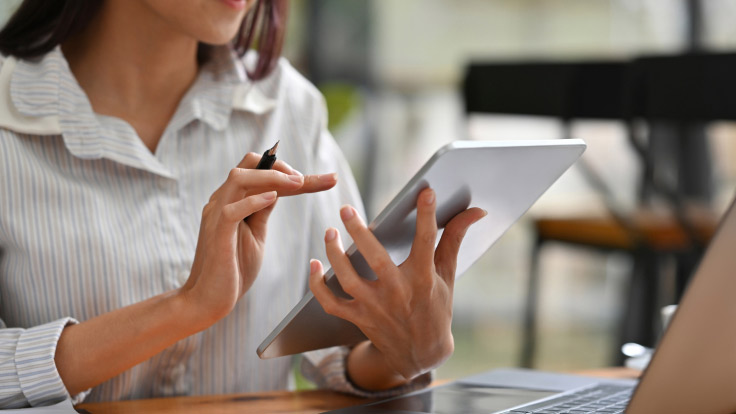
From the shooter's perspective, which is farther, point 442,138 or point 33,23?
point 442,138

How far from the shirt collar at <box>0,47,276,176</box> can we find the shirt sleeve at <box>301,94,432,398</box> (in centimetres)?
16

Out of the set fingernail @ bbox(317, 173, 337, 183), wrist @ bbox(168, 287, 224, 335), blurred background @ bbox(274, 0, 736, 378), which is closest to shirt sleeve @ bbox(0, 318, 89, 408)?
wrist @ bbox(168, 287, 224, 335)

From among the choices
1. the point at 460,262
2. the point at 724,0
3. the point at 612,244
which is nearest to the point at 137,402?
the point at 460,262

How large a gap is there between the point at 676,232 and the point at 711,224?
93 mm

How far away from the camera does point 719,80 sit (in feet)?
6.70

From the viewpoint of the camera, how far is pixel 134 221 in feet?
3.63

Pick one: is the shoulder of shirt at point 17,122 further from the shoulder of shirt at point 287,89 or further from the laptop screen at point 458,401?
the laptop screen at point 458,401

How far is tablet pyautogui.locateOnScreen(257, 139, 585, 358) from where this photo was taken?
707 mm

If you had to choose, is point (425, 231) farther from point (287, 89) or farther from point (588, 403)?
point (287, 89)

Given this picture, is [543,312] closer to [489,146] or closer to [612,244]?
[612,244]

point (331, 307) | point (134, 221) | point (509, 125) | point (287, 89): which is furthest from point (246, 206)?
point (509, 125)

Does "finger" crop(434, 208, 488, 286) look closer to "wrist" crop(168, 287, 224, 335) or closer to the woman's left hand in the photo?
the woman's left hand

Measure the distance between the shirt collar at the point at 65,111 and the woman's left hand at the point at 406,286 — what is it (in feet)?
1.33

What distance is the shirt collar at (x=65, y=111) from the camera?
3.53 feet
